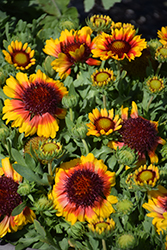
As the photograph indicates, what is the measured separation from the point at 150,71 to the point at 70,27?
43 cm

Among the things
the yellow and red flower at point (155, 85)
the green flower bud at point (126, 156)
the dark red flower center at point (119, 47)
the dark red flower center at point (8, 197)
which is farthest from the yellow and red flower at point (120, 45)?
the dark red flower center at point (8, 197)

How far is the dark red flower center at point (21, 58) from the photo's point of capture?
1239 mm

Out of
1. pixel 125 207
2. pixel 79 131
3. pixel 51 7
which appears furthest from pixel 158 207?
pixel 51 7

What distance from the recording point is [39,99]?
3.56ft

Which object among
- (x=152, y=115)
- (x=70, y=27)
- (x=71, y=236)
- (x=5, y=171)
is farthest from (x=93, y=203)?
(x=70, y=27)

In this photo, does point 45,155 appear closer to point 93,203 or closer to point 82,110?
point 93,203

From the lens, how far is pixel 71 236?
1.01 m

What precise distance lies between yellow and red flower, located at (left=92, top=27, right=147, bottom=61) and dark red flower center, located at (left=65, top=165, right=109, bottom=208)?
426 mm

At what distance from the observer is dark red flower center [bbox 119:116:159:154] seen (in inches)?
39.9

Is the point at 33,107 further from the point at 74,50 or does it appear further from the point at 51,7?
the point at 51,7

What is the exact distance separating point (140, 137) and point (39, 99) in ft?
1.29

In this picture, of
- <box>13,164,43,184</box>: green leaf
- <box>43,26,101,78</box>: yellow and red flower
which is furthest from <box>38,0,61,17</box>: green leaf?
<box>13,164,43,184</box>: green leaf

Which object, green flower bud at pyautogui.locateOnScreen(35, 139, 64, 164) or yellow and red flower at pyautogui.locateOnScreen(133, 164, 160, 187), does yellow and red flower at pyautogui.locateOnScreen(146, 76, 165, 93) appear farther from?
green flower bud at pyautogui.locateOnScreen(35, 139, 64, 164)

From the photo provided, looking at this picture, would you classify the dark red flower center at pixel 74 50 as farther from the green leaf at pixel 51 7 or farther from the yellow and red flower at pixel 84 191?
the green leaf at pixel 51 7
